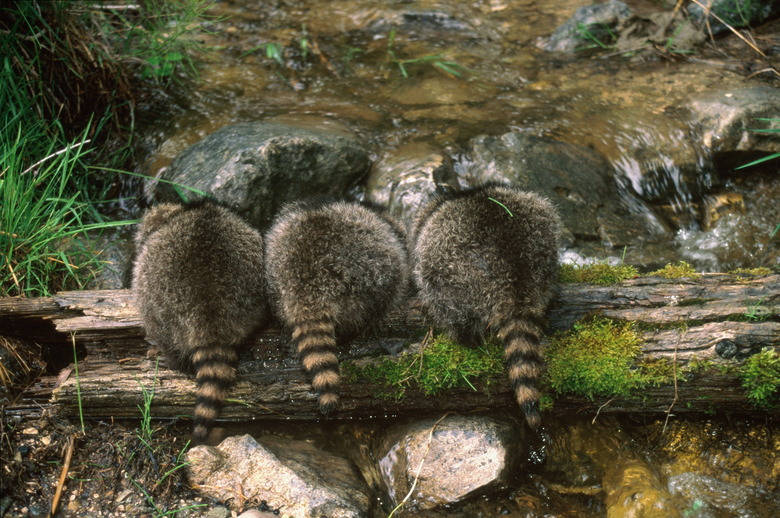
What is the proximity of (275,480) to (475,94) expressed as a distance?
5.35 m

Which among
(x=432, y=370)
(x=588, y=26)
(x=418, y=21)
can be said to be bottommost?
(x=432, y=370)

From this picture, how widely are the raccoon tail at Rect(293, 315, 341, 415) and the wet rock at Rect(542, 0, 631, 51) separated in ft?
20.7

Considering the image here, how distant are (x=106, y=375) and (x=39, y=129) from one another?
9.55 feet

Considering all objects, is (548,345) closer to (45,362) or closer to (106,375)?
(106,375)

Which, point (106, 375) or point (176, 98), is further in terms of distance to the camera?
point (176, 98)

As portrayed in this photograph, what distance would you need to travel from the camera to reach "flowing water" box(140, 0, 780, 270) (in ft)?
22.2

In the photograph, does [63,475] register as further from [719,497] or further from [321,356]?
[719,497]

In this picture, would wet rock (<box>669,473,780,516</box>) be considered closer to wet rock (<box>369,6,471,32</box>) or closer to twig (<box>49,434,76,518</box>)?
twig (<box>49,434,76,518</box>)

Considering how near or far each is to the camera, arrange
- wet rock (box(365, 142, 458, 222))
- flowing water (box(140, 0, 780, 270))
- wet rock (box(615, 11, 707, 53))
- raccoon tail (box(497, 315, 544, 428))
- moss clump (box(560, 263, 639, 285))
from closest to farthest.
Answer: raccoon tail (box(497, 315, 544, 428))
moss clump (box(560, 263, 639, 285))
wet rock (box(365, 142, 458, 222))
flowing water (box(140, 0, 780, 270))
wet rock (box(615, 11, 707, 53))

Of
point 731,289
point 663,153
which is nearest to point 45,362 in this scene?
point 731,289

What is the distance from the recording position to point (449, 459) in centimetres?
400

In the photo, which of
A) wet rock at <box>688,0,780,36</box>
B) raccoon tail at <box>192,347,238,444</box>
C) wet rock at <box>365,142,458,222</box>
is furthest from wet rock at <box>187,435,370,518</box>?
wet rock at <box>688,0,780,36</box>

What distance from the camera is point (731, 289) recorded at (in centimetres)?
412

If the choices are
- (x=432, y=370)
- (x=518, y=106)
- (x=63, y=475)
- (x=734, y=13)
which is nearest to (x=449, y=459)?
(x=432, y=370)
